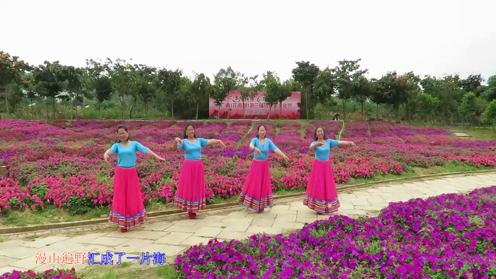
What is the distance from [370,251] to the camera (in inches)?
174

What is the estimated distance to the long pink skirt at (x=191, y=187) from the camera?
670 cm

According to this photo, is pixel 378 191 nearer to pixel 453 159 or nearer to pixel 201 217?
pixel 201 217

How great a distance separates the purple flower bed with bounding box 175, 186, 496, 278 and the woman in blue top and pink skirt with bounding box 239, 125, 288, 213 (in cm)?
183

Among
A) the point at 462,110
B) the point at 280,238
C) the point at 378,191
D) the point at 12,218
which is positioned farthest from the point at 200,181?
the point at 462,110

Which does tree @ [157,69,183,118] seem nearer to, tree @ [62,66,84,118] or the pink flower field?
tree @ [62,66,84,118]

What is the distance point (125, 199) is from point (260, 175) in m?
2.76

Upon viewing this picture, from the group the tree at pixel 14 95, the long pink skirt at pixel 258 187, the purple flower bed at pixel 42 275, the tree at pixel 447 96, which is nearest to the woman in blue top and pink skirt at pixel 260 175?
the long pink skirt at pixel 258 187

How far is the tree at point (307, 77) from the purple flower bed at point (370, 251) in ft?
112

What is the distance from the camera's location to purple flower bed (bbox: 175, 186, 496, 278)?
385cm

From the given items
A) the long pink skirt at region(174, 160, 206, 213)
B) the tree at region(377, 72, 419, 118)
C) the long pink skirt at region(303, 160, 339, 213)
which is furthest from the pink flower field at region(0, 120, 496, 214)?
the tree at region(377, 72, 419, 118)

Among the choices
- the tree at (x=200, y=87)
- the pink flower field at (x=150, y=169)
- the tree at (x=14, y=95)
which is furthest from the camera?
the tree at (x=14, y=95)

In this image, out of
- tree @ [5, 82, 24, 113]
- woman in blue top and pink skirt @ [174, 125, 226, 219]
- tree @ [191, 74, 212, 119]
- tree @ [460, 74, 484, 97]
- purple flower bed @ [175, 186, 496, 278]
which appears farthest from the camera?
tree @ [460, 74, 484, 97]

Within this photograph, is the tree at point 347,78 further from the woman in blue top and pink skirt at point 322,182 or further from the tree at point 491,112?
the woman in blue top and pink skirt at point 322,182

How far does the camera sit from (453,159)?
14.2m
